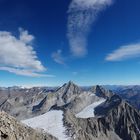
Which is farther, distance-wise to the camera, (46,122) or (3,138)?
(46,122)

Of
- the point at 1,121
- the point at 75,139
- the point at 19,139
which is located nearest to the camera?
the point at 1,121

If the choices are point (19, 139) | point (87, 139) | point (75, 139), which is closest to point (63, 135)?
point (75, 139)

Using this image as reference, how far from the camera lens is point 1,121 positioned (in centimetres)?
5366

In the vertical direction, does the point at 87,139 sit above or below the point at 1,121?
below

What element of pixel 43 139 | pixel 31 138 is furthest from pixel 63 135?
pixel 31 138

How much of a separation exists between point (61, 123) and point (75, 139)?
38.1 m

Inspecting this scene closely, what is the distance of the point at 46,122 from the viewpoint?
190250 mm

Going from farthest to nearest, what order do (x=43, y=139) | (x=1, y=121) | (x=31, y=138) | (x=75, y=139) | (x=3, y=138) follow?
1. (x=75, y=139)
2. (x=43, y=139)
3. (x=31, y=138)
4. (x=1, y=121)
5. (x=3, y=138)

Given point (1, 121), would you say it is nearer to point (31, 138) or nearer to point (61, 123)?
point (31, 138)

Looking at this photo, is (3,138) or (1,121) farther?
(1,121)

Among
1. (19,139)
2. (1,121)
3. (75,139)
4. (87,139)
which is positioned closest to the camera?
(1,121)

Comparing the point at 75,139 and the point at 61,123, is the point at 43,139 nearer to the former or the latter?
the point at 75,139

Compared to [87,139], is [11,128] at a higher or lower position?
higher

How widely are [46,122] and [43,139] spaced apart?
10714 centimetres
